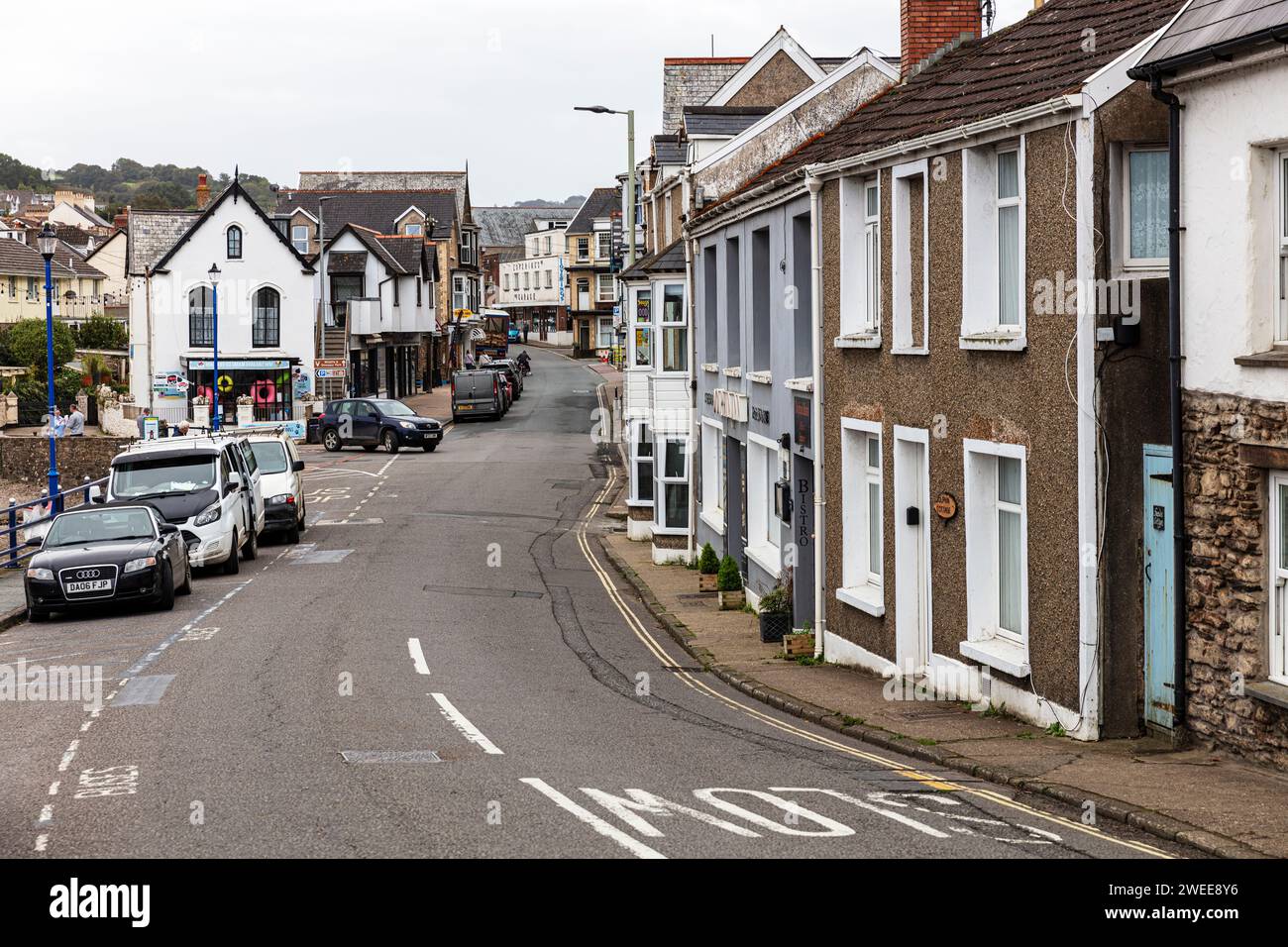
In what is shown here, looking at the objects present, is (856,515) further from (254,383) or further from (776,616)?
(254,383)

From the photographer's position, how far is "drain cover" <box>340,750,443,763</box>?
38.1 feet

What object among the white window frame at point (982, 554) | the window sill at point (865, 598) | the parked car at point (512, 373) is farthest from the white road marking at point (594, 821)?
the parked car at point (512, 373)

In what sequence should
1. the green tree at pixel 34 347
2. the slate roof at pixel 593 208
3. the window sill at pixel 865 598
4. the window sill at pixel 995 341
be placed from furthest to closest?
the slate roof at pixel 593 208 → the green tree at pixel 34 347 → the window sill at pixel 865 598 → the window sill at pixel 995 341

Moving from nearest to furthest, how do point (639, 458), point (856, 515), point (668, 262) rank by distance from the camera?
1. point (856, 515)
2. point (668, 262)
3. point (639, 458)

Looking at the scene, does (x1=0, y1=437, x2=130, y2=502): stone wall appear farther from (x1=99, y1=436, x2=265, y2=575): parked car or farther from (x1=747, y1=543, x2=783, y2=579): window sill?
(x1=747, y1=543, x2=783, y2=579): window sill

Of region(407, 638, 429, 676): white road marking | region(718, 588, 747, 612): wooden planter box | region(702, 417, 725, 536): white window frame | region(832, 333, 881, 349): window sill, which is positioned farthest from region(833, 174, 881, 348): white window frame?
region(702, 417, 725, 536): white window frame

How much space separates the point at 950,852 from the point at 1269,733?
370 centimetres

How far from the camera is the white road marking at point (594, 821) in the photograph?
870cm

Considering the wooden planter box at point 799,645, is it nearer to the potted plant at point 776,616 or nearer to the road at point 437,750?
the potted plant at point 776,616

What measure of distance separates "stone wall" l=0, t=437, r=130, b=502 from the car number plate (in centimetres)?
3093

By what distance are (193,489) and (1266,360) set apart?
19.3m

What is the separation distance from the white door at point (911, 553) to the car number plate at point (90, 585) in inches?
448

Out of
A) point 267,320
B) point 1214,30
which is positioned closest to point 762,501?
point 1214,30

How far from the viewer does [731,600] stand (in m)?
23.9
